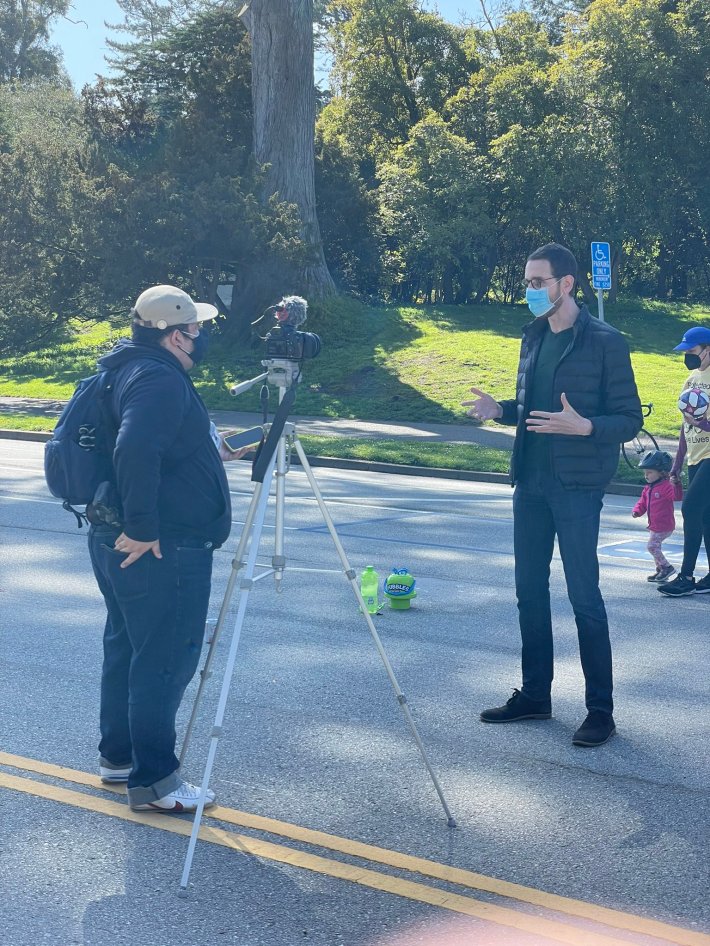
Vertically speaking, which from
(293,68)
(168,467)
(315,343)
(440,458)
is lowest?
(440,458)

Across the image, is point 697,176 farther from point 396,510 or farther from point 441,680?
point 441,680

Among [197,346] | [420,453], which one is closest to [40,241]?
[420,453]

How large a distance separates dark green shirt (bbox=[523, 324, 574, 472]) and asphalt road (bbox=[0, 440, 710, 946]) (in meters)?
1.25

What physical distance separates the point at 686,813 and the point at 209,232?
2633cm

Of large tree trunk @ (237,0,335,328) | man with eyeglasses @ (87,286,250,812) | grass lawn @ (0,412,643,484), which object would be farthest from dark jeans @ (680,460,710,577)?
large tree trunk @ (237,0,335,328)

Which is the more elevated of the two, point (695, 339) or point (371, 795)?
point (695, 339)

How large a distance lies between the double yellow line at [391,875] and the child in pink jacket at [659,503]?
18.7 feet

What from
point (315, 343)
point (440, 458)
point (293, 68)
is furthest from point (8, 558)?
point (293, 68)

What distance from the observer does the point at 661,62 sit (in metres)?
36.6

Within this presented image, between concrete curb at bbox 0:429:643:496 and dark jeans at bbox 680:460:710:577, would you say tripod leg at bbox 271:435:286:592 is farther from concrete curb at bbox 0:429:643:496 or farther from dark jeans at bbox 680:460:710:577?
concrete curb at bbox 0:429:643:496

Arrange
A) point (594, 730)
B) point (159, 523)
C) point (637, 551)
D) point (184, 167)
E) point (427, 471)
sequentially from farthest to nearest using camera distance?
point (184, 167) → point (427, 471) → point (637, 551) → point (594, 730) → point (159, 523)

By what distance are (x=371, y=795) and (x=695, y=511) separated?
4962 millimetres

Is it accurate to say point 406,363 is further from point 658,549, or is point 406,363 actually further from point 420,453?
point 658,549

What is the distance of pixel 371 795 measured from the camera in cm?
484
